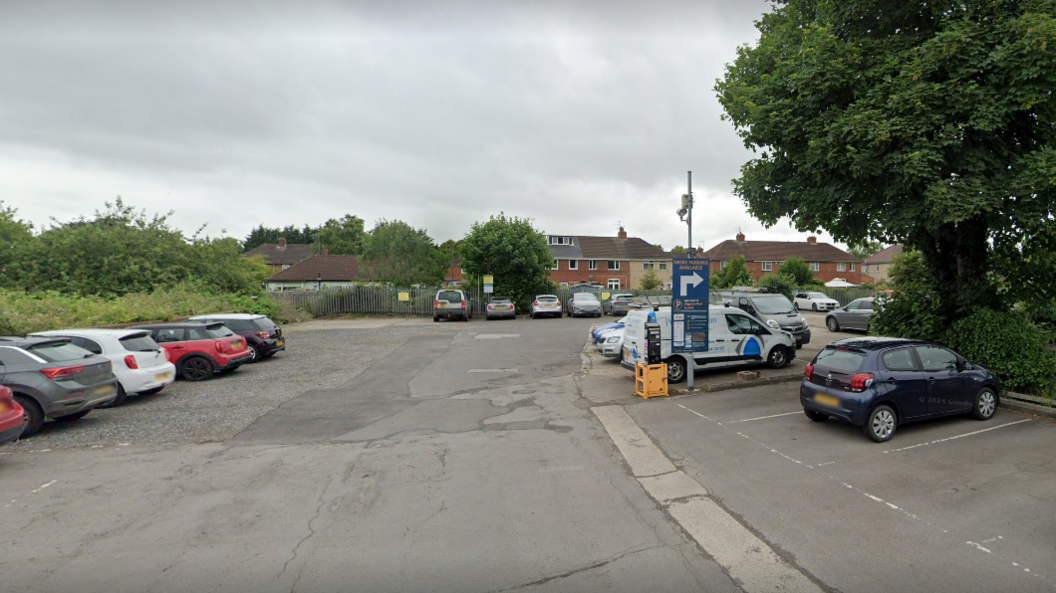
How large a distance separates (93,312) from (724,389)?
18940 mm

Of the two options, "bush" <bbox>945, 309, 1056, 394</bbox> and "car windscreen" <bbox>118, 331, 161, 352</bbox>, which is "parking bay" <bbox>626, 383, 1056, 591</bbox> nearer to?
"bush" <bbox>945, 309, 1056, 394</bbox>

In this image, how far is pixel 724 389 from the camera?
10.8 meters

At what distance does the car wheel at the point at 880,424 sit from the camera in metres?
6.90

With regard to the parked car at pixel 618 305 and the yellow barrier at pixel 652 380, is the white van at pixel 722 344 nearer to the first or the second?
the yellow barrier at pixel 652 380

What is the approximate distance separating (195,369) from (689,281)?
39.4 ft

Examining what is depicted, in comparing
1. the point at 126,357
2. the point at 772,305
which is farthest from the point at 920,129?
the point at 126,357

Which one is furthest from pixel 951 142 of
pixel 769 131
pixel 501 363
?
pixel 501 363

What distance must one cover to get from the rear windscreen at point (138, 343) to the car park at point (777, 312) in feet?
51.7

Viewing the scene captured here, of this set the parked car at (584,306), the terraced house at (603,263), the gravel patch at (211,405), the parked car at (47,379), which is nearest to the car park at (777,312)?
the gravel patch at (211,405)

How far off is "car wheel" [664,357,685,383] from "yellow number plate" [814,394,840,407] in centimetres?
393

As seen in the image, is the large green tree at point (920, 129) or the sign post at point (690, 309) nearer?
the large green tree at point (920, 129)

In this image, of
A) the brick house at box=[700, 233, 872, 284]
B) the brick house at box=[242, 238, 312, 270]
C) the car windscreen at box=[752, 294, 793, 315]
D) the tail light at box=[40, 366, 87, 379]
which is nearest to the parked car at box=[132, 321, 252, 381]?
Result: the tail light at box=[40, 366, 87, 379]

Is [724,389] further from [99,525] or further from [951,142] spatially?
[99,525]

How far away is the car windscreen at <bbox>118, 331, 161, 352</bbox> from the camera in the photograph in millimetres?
10078
